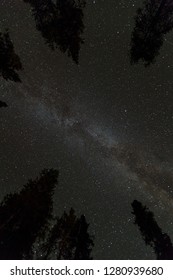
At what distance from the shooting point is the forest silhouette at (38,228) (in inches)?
610

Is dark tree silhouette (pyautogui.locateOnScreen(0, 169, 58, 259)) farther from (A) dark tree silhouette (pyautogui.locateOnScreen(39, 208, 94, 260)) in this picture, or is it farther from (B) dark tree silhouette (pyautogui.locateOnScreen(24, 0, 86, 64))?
(B) dark tree silhouette (pyautogui.locateOnScreen(24, 0, 86, 64))

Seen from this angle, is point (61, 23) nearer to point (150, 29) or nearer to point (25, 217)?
point (150, 29)

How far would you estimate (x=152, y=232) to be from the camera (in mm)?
16516

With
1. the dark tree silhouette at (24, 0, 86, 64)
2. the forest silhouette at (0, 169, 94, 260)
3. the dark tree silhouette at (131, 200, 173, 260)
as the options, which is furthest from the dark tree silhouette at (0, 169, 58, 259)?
the dark tree silhouette at (24, 0, 86, 64)

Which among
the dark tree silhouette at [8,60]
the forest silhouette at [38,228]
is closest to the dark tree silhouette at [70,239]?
the forest silhouette at [38,228]

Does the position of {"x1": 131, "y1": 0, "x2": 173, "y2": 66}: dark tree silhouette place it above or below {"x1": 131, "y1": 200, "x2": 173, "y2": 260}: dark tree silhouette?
above

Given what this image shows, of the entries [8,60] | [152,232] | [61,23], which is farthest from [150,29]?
[152,232]

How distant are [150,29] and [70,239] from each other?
10.4 meters

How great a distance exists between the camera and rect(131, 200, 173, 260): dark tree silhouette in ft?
52.2

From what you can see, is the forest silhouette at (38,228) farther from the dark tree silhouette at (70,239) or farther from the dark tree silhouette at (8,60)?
the dark tree silhouette at (8,60)

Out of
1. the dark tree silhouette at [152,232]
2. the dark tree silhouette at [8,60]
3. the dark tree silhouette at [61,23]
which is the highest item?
the dark tree silhouette at [61,23]

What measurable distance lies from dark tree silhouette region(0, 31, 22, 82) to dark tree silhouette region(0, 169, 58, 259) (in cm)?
471

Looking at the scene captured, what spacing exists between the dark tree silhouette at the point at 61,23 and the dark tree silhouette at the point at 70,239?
25.0 ft
